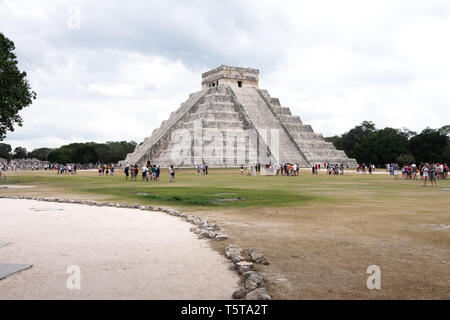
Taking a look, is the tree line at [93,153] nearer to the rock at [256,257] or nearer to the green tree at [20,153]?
the green tree at [20,153]

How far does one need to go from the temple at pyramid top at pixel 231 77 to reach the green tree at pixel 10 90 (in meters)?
41.6

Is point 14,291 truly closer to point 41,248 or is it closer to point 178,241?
point 41,248

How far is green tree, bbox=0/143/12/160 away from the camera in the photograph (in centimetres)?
13861

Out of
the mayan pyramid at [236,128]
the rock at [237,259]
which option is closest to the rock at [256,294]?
the rock at [237,259]

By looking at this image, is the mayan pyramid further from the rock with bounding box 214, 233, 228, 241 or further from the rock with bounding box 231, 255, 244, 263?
the rock with bounding box 231, 255, 244, 263

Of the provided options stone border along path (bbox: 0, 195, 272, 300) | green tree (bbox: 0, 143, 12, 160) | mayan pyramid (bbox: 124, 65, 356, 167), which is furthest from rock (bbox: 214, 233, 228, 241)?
green tree (bbox: 0, 143, 12, 160)

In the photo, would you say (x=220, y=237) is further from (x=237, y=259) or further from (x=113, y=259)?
(x=113, y=259)

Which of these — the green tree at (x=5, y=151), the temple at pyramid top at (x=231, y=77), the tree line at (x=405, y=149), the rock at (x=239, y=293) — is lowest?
the rock at (x=239, y=293)

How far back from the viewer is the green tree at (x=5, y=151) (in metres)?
139

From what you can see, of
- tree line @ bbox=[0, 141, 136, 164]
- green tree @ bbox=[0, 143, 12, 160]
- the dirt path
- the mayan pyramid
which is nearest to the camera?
the dirt path

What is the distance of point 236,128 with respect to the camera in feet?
187

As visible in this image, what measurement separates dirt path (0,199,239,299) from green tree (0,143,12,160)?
145 metres
